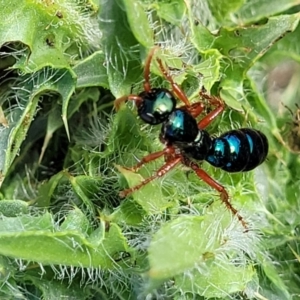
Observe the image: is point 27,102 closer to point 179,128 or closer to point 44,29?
point 44,29

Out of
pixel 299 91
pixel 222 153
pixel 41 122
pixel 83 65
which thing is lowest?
pixel 299 91

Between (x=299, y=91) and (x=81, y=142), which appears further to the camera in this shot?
(x=299, y=91)

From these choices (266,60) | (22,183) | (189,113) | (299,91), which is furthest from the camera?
(299,91)

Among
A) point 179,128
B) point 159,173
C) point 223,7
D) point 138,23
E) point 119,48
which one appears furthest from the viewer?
point 223,7

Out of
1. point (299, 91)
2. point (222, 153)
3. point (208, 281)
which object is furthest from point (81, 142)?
point (299, 91)

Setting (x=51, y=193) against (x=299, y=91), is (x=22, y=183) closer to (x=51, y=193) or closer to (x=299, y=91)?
(x=51, y=193)

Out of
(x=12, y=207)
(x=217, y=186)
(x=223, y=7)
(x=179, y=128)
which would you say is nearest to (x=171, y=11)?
(x=223, y=7)
